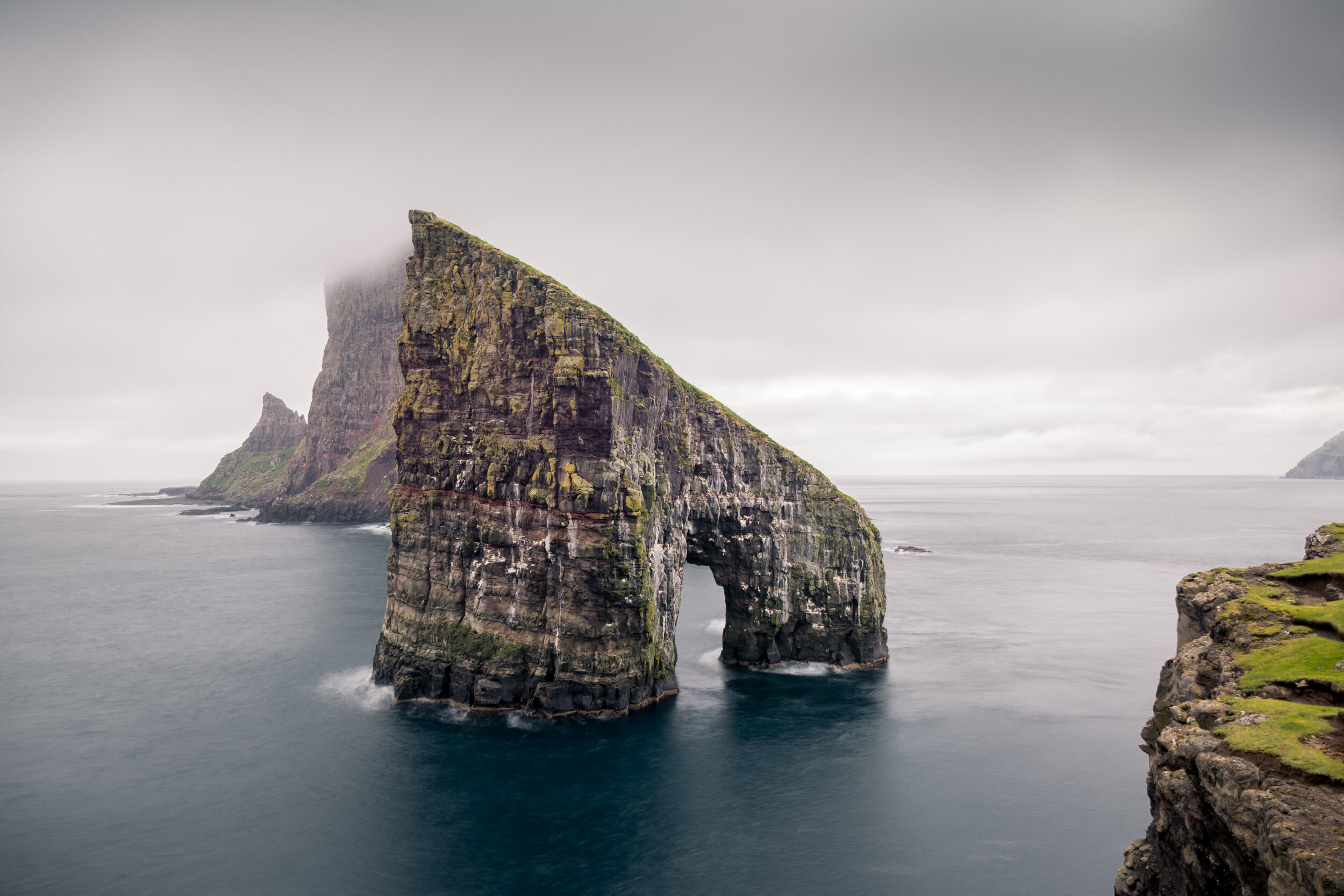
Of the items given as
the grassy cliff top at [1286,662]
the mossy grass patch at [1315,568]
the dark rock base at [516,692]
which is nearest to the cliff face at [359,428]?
the dark rock base at [516,692]

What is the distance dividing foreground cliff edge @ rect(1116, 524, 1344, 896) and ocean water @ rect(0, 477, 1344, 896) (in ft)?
60.4

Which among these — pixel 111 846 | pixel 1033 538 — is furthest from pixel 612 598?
pixel 1033 538

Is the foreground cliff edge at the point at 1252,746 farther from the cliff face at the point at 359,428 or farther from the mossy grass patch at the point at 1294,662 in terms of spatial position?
the cliff face at the point at 359,428

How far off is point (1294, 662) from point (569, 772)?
36588 mm

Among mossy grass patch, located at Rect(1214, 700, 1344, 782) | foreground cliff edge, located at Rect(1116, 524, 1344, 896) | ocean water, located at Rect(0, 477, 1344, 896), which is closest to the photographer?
foreground cliff edge, located at Rect(1116, 524, 1344, 896)

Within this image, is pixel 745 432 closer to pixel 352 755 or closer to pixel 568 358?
pixel 568 358

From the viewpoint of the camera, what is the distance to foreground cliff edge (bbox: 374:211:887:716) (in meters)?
48.1

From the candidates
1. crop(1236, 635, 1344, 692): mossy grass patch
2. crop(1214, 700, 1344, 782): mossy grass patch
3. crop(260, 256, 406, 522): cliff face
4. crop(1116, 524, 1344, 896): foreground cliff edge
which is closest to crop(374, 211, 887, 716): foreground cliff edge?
crop(1116, 524, 1344, 896): foreground cliff edge

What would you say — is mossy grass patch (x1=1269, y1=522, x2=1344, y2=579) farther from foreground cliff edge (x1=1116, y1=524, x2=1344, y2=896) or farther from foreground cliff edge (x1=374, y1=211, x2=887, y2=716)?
foreground cliff edge (x1=374, y1=211, x2=887, y2=716)

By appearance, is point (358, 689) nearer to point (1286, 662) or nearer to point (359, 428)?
point (1286, 662)

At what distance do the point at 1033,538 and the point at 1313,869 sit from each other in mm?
182662

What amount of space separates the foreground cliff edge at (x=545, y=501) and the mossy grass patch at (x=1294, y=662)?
118 feet

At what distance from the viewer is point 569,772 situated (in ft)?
137

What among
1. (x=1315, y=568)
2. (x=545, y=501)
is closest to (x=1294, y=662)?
(x=1315, y=568)
